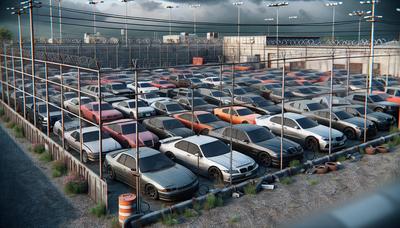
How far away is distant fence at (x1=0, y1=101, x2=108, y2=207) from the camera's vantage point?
36.9ft

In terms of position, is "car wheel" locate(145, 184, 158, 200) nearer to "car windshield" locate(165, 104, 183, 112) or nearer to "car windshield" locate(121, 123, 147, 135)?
"car windshield" locate(121, 123, 147, 135)

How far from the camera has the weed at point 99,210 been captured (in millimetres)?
10555

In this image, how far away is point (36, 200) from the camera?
1166cm

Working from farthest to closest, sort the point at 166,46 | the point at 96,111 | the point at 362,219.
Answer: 1. the point at 166,46
2. the point at 96,111
3. the point at 362,219

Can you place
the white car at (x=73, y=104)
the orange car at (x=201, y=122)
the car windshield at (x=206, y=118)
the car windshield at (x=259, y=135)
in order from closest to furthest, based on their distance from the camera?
the car windshield at (x=259, y=135) → the orange car at (x=201, y=122) → the car windshield at (x=206, y=118) → the white car at (x=73, y=104)

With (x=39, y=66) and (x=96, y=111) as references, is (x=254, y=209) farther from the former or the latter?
(x=39, y=66)

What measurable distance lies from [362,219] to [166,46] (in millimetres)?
52734

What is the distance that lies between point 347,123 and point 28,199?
44.9ft

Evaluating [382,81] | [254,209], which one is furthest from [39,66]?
[254,209]

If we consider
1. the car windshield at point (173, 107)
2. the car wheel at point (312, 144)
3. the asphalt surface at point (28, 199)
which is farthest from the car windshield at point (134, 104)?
the car wheel at point (312, 144)

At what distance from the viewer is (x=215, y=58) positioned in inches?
2402

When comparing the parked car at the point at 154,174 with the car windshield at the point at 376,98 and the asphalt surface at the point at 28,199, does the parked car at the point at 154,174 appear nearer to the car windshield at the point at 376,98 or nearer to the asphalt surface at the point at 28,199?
the asphalt surface at the point at 28,199

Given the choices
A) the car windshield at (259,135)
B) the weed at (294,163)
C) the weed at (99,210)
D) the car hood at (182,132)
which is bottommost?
the weed at (99,210)

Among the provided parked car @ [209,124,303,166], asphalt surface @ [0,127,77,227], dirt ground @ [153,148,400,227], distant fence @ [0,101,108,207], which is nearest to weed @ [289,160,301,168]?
parked car @ [209,124,303,166]
